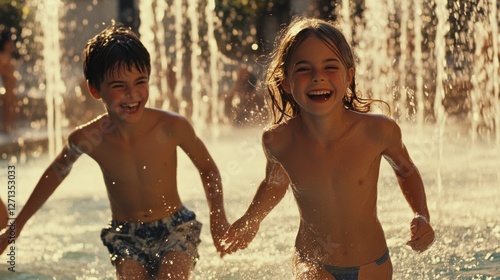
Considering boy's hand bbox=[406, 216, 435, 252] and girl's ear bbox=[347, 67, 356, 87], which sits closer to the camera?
boy's hand bbox=[406, 216, 435, 252]

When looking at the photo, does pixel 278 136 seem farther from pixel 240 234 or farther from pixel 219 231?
pixel 219 231

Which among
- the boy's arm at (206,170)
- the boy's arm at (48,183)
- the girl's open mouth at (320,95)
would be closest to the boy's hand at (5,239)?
the boy's arm at (48,183)

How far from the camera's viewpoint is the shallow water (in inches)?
189

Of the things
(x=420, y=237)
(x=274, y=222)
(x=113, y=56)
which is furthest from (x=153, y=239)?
(x=274, y=222)

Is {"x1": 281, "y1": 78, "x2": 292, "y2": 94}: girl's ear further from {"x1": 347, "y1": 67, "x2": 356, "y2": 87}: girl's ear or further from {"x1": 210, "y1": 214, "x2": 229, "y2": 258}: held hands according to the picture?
{"x1": 210, "y1": 214, "x2": 229, "y2": 258}: held hands

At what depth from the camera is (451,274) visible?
444 cm

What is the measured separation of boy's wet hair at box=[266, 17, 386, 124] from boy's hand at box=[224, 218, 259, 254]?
1.29 feet

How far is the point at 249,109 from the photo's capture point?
14453 millimetres

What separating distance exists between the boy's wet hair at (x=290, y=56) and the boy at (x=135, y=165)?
20.4 inches

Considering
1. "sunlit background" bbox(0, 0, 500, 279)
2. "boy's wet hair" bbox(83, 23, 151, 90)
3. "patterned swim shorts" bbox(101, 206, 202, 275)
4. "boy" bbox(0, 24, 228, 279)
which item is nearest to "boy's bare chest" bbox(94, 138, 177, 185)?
"boy" bbox(0, 24, 228, 279)

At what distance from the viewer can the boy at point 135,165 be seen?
409cm

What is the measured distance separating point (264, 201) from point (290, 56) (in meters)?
0.54

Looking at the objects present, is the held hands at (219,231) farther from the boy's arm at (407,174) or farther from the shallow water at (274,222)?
the boy's arm at (407,174)

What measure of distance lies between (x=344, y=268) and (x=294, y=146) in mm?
464
